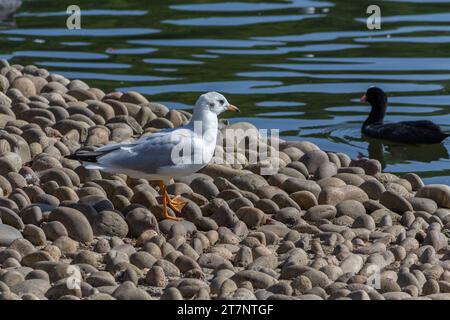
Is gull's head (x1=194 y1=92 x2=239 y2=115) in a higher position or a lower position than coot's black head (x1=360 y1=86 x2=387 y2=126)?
higher

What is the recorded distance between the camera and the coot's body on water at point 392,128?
11.0m

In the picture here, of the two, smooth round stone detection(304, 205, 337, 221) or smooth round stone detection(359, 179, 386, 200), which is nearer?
smooth round stone detection(304, 205, 337, 221)

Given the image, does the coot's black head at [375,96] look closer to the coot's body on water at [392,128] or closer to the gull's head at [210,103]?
the coot's body on water at [392,128]

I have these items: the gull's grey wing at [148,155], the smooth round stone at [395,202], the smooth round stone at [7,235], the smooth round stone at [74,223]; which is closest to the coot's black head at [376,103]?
the smooth round stone at [395,202]

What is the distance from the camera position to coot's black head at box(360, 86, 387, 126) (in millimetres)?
11652

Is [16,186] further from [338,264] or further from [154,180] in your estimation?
[338,264]

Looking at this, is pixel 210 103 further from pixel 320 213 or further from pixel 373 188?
pixel 373 188

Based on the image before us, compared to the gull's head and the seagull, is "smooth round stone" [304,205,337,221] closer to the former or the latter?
the seagull

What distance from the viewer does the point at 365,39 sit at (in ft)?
48.6

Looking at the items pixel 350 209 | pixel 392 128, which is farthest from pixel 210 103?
pixel 392 128

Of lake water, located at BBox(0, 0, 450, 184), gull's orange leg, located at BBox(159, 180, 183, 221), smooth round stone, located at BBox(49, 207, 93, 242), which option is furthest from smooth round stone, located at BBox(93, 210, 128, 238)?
lake water, located at BBox(0, 0, 450, 184)

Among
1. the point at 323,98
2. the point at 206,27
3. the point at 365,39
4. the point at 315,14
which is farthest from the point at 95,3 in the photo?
the point at 323,98
